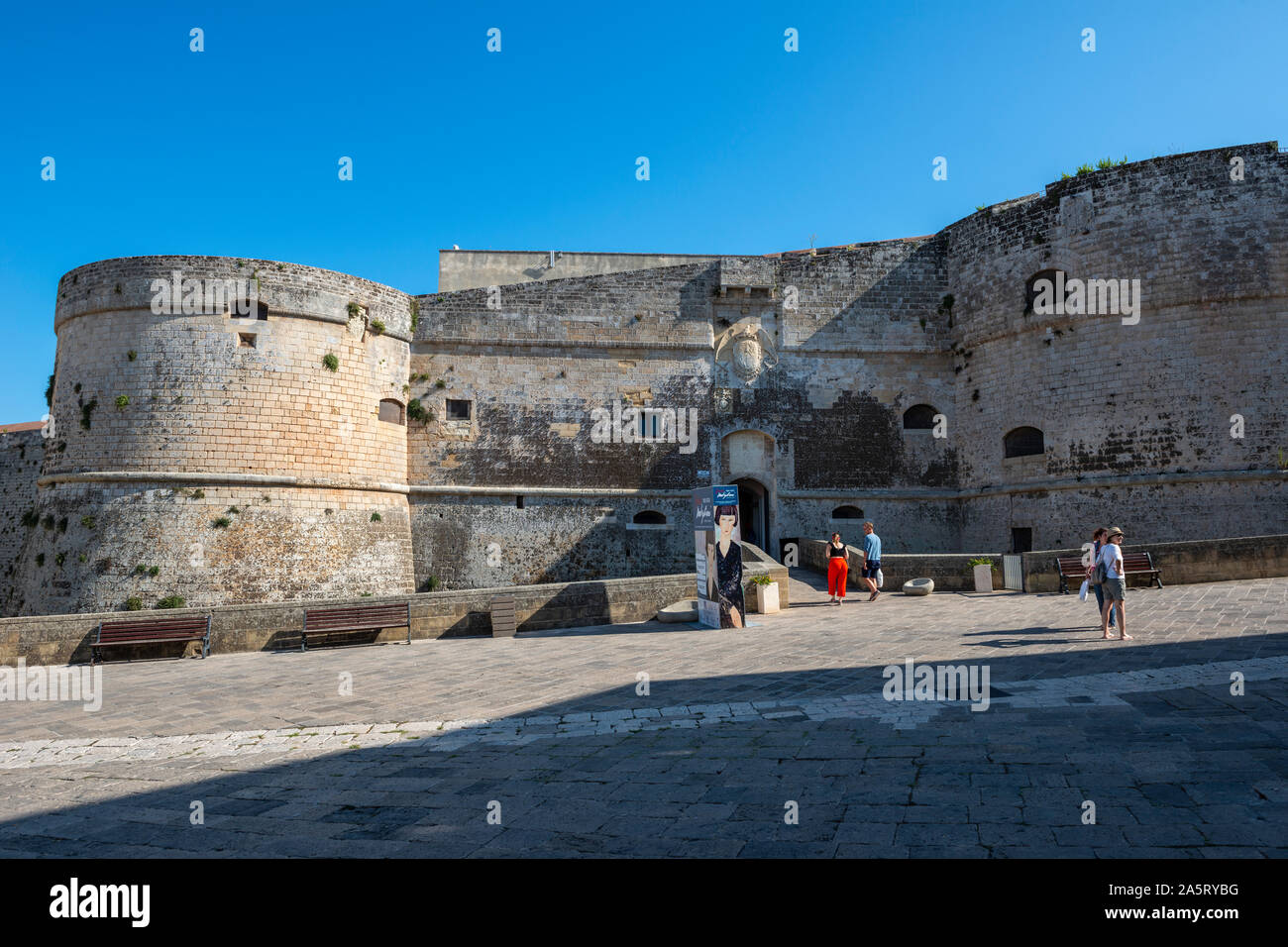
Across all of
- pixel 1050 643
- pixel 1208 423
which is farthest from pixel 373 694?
pixel 1208 423

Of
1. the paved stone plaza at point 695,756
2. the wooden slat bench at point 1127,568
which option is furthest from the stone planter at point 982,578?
the paved stone plaza at point 695,756

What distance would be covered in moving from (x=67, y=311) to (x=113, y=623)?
33.0 ft

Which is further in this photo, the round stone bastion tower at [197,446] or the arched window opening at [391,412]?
the arched window opening at [391,412]

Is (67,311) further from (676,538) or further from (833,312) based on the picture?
(833,312)

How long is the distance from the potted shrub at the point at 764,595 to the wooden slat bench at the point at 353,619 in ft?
18.2

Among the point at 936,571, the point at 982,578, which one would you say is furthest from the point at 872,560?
the point at 982,578

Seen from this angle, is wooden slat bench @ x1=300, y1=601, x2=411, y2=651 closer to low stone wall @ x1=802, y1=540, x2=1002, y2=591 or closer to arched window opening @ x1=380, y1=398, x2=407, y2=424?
arched window opening @ x1=380, y1=398, x2=407, y2=424

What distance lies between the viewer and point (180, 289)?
15664 millimetres

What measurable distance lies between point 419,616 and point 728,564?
15.8 ft

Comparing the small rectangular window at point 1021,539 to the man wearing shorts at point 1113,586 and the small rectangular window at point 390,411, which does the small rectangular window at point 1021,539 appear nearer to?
the man wearing shorts at point 1113,586

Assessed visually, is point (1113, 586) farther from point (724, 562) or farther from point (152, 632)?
point (152, 632)

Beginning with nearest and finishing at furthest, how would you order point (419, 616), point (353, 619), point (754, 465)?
point (353, 619)
point (419, 616)
point (754, 465)

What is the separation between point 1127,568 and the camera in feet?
38.3

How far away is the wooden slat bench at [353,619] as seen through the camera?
34.8ft
